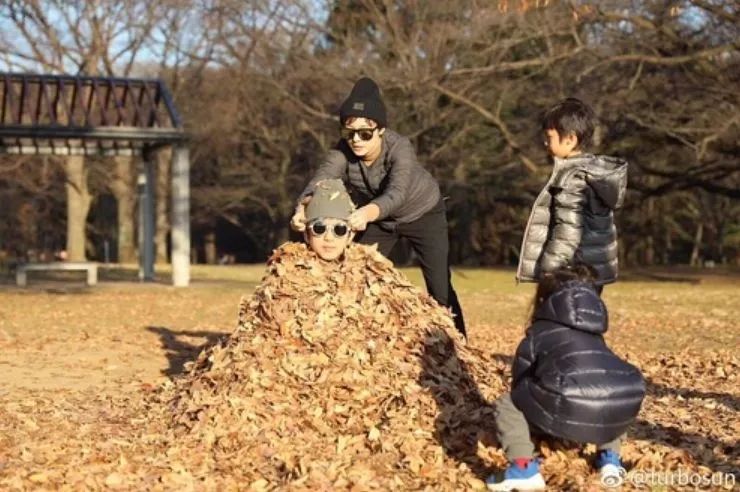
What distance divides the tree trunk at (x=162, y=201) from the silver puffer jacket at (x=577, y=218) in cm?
3871

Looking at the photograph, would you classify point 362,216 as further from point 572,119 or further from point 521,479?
point 521,479

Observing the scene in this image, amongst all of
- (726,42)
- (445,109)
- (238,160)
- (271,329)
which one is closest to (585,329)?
(271,329)

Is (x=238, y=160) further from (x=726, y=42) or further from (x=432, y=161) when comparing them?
(x=726, y=42)

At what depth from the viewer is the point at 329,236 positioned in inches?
246

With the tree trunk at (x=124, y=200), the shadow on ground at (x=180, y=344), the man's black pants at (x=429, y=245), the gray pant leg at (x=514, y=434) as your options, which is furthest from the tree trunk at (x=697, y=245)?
the gray pant leg at (x=514, y=434)

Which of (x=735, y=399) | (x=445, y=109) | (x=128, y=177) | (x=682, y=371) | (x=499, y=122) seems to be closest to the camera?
(x=735, y=399)

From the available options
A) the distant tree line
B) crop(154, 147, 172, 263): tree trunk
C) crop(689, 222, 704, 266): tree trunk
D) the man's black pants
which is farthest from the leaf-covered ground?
crop(689, 222, 704, 266): tree trunk

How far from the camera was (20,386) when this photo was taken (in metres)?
8.06

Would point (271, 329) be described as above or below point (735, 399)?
above

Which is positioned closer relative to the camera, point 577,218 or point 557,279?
point 557,279

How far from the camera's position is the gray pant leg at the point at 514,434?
4.65m

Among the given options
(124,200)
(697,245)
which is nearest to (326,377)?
(124,200)

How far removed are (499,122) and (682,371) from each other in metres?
17.2

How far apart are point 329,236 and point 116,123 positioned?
54.0 feet
